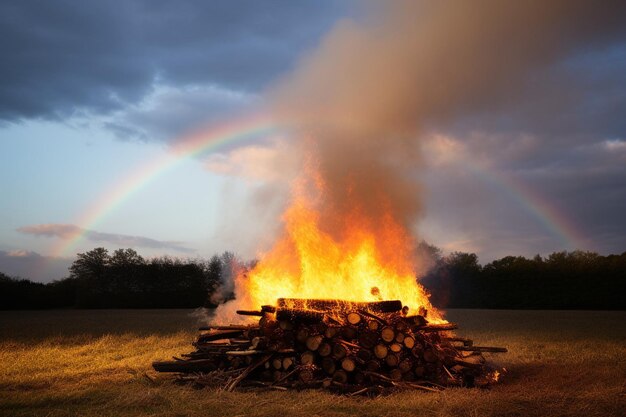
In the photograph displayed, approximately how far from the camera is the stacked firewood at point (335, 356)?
388 inches

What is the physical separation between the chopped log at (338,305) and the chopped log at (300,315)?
0.24 m

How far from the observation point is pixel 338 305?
1058 centimetres

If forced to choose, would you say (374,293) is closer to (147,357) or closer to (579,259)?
(147,357)

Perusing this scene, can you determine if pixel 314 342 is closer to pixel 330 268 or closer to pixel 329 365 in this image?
pixel 329 365

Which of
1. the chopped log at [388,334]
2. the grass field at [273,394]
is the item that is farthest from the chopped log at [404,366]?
the grass field at [273,394]

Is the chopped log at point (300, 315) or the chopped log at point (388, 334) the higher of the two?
the chopped log at point (300, 315)

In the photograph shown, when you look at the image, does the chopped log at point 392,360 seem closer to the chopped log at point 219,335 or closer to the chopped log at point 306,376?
the chopped log at point 306,376

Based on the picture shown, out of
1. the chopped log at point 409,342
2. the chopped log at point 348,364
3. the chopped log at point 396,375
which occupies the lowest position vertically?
the chopped log at point 396,375

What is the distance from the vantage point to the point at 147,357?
14281 millimetres

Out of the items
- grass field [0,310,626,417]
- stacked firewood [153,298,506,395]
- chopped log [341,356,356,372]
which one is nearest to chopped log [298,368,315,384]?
stacked firewood [153,298,506,395]

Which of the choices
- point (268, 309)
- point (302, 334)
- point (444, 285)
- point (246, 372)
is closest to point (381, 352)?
point (302, 334)

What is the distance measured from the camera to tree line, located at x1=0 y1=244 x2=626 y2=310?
48.4m

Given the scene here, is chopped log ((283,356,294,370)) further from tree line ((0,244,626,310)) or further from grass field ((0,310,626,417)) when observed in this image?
tree line ((0,244,626,310))

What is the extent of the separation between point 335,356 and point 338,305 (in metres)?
1.06
